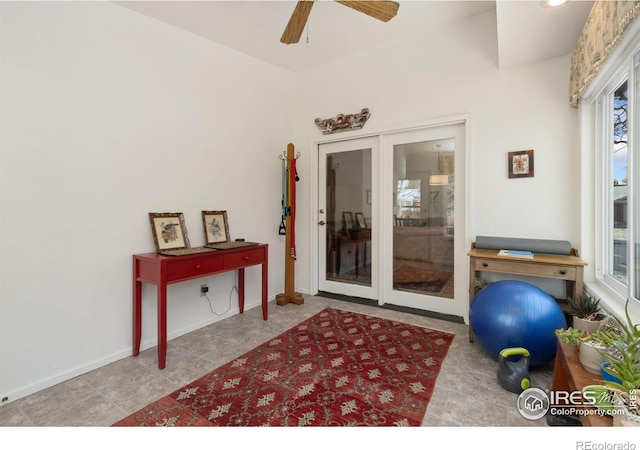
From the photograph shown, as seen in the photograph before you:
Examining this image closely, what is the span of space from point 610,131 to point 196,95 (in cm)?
344

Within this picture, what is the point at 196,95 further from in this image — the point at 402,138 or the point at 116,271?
the point at 402,138

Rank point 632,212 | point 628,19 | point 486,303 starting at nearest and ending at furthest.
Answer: point 628,19 < point 632,212 < point 486,303

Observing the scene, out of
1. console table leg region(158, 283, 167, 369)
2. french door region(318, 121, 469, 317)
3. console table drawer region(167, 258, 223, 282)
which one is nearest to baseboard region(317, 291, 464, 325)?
french door region(318, 121, 469, 317)

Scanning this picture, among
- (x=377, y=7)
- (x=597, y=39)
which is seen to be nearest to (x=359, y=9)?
(x=377, y=7)

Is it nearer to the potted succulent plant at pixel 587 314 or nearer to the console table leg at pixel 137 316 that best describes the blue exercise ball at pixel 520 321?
the potted succulent plant at pixel 587 314

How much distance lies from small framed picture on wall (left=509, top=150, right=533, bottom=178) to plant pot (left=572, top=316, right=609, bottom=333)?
1302 millimetres

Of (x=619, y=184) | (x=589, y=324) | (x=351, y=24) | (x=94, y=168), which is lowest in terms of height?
(x=589, y=324)

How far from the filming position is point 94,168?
86.9 inches

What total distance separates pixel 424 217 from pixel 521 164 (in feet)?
3.31

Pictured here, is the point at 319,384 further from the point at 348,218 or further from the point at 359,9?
the point at 359,9

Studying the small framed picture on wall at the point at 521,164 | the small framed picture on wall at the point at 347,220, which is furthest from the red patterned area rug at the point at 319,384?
the small framed picture on wall at the point at 521,164

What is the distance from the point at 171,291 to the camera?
2.72 meters

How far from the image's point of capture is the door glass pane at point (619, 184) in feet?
6.50
